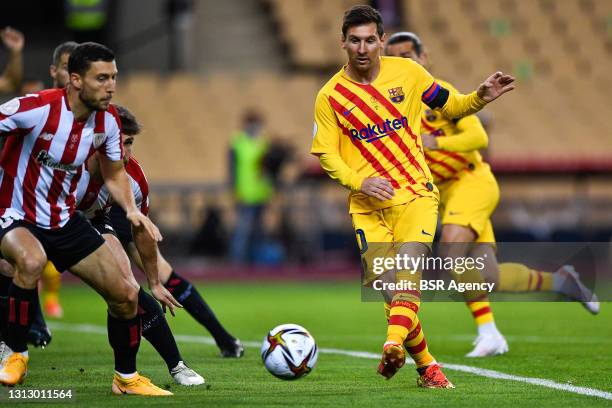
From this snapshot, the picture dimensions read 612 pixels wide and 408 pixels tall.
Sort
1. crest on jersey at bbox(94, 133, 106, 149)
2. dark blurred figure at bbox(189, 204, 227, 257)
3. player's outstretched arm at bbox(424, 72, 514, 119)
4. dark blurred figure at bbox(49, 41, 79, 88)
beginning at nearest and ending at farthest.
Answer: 1. crest on jersey at bbox(94, 133, 106, 149)
2. player's outstretched arm at bbox(424, 72, 514, 119)
3. dark blurred figure at bbox(49, 41, 79, 88)
4. dark blurred figure at bbox(189, 204, 227, 257)

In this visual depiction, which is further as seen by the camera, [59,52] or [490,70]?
[490,70]

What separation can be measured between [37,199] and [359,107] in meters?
1.89

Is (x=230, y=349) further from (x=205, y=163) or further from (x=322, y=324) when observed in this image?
(x=205, y=163)

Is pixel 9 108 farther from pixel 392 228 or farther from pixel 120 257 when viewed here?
pixel 392 228

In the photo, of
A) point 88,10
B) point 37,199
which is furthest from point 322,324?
point 88,10

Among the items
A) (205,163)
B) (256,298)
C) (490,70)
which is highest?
(490,70)

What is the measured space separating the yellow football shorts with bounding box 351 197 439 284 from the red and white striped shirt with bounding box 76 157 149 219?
141 centimetres

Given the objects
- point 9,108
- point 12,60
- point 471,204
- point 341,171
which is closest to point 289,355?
point 341,171

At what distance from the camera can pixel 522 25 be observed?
78.3 feet

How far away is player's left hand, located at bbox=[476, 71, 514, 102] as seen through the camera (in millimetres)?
6895

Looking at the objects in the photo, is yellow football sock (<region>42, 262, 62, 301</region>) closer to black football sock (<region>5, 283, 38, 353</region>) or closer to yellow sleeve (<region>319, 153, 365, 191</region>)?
black football sock (<region>5, 283, 38, 353</region>)

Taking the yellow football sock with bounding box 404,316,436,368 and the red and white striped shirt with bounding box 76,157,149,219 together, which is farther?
the red and white striped shirt with bounding box 76,157,149,219

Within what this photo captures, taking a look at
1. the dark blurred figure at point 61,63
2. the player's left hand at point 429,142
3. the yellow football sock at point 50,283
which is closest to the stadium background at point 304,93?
the yellow football sock at point 50,283

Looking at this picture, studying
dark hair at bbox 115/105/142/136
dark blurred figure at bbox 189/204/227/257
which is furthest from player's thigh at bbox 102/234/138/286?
dark blurred figure at bbox 189/204/227/257
